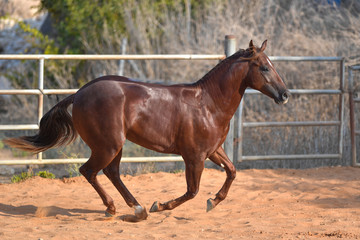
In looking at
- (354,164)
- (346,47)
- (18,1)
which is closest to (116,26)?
(346,47)

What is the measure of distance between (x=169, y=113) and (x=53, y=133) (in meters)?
1.15

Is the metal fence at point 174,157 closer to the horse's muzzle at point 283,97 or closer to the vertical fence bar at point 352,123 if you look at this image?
the vertical fence bar at point 352,123

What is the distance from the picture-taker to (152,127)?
16.3 ft

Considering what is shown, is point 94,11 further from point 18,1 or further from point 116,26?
point 18,1

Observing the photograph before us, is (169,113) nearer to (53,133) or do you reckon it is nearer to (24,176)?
(53,133)

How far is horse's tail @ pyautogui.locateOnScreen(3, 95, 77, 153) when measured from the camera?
5.24 meters

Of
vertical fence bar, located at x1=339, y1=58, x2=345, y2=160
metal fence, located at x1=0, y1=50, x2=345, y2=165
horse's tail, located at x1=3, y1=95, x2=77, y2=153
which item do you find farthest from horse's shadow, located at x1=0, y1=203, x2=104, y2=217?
vertical fence bar, located at x1=339, y1=58, x2=345, y2=160

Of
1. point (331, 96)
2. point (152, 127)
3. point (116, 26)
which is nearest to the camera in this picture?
point (152, 127)

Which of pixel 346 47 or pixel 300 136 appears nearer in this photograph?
pixel 300 136

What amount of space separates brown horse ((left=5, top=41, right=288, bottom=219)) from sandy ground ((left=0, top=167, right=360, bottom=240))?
0.39 meters

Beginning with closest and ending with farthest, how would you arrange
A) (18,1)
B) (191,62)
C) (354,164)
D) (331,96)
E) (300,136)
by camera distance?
1. (354,164)
2. (300,136)
3. (331,96)
4. (191,62)
5. (18,1)

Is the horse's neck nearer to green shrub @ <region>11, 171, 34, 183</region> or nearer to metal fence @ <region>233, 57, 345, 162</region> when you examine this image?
metal fence @ <region>233, 57, 345, 162</region>

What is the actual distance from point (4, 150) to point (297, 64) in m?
5.34

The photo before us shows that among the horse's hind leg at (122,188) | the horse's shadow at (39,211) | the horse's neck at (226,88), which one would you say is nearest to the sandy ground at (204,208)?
the horse's shadow at (39,211)
